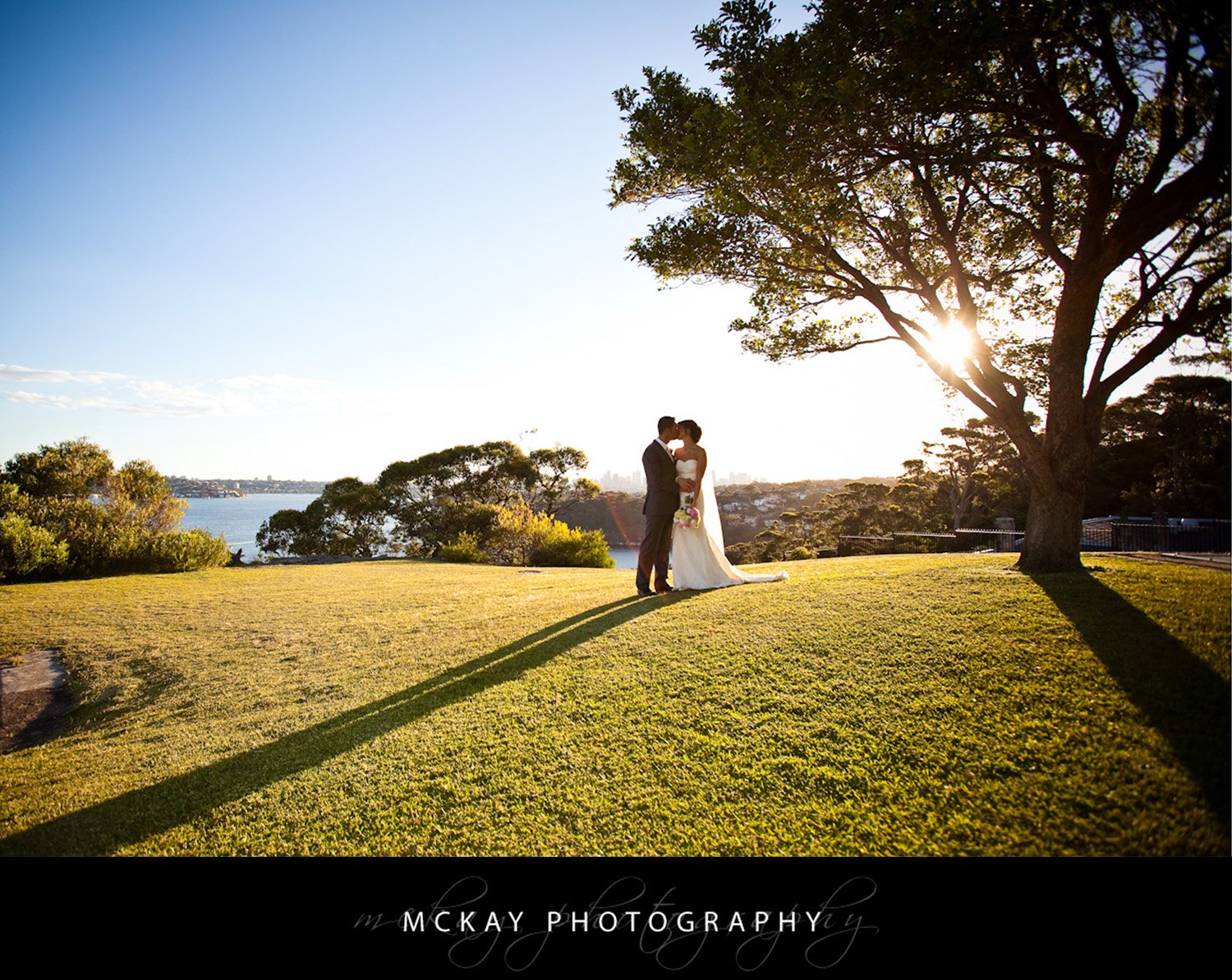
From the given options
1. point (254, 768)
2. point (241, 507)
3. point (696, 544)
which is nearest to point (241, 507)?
point (241, 507)

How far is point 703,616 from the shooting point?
498 cm

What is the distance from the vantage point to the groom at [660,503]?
676cm

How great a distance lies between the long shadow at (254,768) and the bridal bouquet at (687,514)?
256 centimetres

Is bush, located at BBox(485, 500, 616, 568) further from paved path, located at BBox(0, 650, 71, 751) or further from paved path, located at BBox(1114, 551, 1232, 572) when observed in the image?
paved path, located at BBox(1114, 551, 1232, 572)

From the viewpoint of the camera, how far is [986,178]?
14.8 feet

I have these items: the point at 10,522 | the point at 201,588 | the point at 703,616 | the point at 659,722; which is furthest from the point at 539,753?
the point at 10,522

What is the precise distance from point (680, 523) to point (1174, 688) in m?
5.21

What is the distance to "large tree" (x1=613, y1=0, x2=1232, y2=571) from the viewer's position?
243 cm

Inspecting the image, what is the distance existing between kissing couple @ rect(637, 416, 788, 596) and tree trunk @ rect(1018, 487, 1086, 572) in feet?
9.15

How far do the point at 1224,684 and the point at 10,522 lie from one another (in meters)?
15.9
